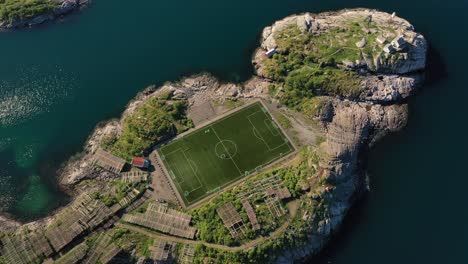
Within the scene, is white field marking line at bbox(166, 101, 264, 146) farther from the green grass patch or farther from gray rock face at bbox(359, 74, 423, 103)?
gray rock face at bbox(359, 74, 423, 103)

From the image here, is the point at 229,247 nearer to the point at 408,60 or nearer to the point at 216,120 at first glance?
the point at 216,120

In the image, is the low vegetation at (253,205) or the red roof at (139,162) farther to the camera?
the red roof at (139,162)

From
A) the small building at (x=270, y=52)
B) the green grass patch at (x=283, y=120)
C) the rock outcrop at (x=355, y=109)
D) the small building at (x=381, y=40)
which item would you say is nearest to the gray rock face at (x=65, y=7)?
the rock outcrop at (x=355, y=109)

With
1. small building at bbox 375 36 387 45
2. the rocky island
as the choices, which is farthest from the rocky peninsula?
small building at bbox 375 36 387 45

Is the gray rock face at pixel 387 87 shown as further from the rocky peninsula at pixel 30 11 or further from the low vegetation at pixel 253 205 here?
the rocky peninsula at pixel 30 11

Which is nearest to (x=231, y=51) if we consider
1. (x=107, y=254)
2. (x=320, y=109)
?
(x=320, y=109)

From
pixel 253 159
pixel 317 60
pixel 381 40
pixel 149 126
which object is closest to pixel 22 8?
pixel 149 126
